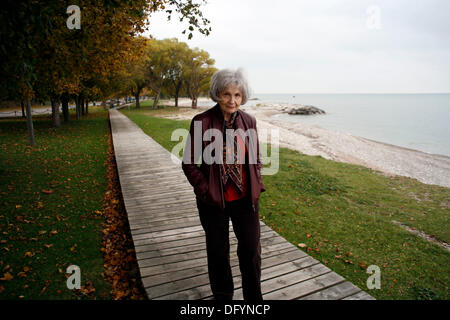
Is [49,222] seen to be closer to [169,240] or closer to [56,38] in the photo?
[169,240]

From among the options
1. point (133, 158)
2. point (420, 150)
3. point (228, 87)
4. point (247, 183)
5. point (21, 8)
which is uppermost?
point (21, 8)

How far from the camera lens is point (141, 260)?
11.7 feet

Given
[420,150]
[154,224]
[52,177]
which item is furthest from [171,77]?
[154,224]

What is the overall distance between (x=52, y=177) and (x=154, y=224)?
5175mm

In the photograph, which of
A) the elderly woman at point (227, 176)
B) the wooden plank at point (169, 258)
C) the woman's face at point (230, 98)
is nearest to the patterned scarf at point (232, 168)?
the elderly woman at point (227, 176)

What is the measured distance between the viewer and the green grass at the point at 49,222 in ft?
11.5

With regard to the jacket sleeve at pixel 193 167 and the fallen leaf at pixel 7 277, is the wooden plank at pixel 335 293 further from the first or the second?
the fallen leaf at pixel 7 277

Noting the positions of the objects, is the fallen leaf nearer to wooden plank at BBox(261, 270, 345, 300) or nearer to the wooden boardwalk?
the wooden boardwalk

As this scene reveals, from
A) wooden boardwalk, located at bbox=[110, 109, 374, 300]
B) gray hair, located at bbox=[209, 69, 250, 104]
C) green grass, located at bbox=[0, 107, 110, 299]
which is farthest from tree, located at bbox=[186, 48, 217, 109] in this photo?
gray hair, located at bbox=[209, 69, 250, 104]

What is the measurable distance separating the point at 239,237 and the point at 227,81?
145 cm

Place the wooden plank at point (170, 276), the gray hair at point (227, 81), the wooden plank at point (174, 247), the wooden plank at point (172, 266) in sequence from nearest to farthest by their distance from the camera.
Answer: the gray hair at point (227, 81) → the wooden plank at point (170, 276) → the wooden plank at point (172, 266) → the wooden plank at point (174, 247)

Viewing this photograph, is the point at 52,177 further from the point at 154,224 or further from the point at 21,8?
the point at 21,8

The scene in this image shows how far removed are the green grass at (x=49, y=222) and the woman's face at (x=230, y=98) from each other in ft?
9.39
